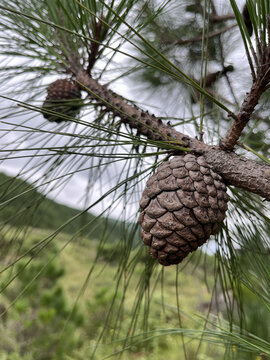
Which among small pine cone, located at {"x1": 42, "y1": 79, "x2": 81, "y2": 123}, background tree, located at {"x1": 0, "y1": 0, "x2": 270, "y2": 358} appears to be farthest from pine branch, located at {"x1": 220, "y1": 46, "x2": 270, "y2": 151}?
small pine cone, located at {"x1": 42, "y1": 79, "x2": 81, "y2": 123}

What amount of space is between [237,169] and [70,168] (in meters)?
0.26

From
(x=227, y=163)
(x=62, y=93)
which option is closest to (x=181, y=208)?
(x=227, y=163)

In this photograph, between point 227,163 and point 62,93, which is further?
point 62,93

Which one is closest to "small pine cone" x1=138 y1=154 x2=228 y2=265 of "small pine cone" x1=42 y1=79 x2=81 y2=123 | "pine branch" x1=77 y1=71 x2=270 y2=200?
"pine branch" x1=77 y1=71 x2=270 y2=200

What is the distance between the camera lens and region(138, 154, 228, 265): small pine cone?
29 cm

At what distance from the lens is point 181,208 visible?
0.94 ft

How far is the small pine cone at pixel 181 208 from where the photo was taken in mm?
286

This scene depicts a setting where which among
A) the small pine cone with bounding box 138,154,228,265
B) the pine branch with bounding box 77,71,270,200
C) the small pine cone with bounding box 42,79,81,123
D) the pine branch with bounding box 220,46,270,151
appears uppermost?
the small pine cone with bounding box 42,79,81,123

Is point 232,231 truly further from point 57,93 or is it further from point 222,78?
point 222,78

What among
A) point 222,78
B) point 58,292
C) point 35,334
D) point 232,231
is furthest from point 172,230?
point 35,334

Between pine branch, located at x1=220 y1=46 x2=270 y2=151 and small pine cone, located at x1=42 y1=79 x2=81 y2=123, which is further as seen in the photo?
small pine cone, located at x1=42 y1=79 x2=81 y2=123

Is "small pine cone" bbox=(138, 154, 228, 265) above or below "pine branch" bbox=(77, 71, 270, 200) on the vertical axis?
below

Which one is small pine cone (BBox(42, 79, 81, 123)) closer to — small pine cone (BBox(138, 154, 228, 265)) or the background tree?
the background tree

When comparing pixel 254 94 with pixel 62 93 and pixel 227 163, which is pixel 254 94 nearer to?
pixel 227 163
